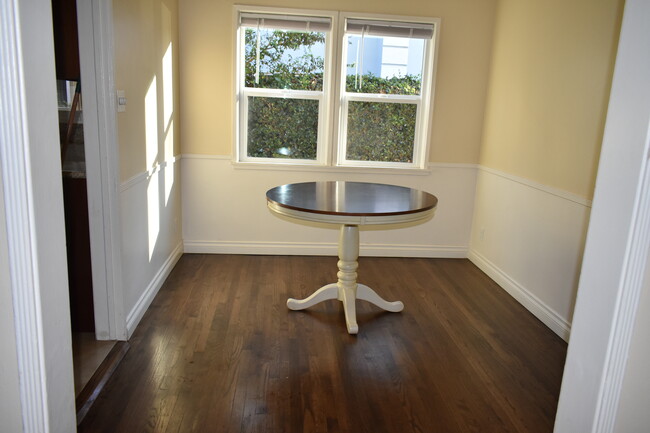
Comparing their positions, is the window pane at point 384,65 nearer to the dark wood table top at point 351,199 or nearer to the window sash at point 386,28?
the window sash at point 386,28

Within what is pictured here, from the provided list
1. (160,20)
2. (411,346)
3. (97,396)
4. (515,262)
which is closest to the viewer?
(97,396)

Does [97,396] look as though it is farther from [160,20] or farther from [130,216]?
[160,20]

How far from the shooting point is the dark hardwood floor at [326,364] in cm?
200

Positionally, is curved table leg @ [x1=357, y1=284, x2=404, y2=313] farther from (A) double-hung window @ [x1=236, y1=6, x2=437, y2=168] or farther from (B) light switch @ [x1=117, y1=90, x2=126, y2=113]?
(B) light switch @ [x1=117, y1=90, x2=126, y2=113]

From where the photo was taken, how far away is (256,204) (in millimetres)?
4152

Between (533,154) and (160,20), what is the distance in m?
2.68

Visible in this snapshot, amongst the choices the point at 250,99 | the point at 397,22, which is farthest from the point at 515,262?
the point at 250,99

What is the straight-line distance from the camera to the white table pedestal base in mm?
2885

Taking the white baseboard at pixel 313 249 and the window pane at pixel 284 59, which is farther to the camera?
the white baseboard at pixel 313 249

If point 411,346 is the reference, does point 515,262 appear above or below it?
above

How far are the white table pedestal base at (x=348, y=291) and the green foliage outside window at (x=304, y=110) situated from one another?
4.77 ft

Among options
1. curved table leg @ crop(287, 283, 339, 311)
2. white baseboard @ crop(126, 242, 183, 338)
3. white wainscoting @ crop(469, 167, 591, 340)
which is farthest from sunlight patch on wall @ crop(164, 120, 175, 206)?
white wainscoting @ crop(469, 167, 591, 340)

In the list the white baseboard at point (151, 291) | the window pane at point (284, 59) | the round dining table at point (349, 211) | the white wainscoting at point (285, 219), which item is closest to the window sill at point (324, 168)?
the white wainscoting at point (285, 219)

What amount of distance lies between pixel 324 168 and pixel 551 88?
6.03 feet
